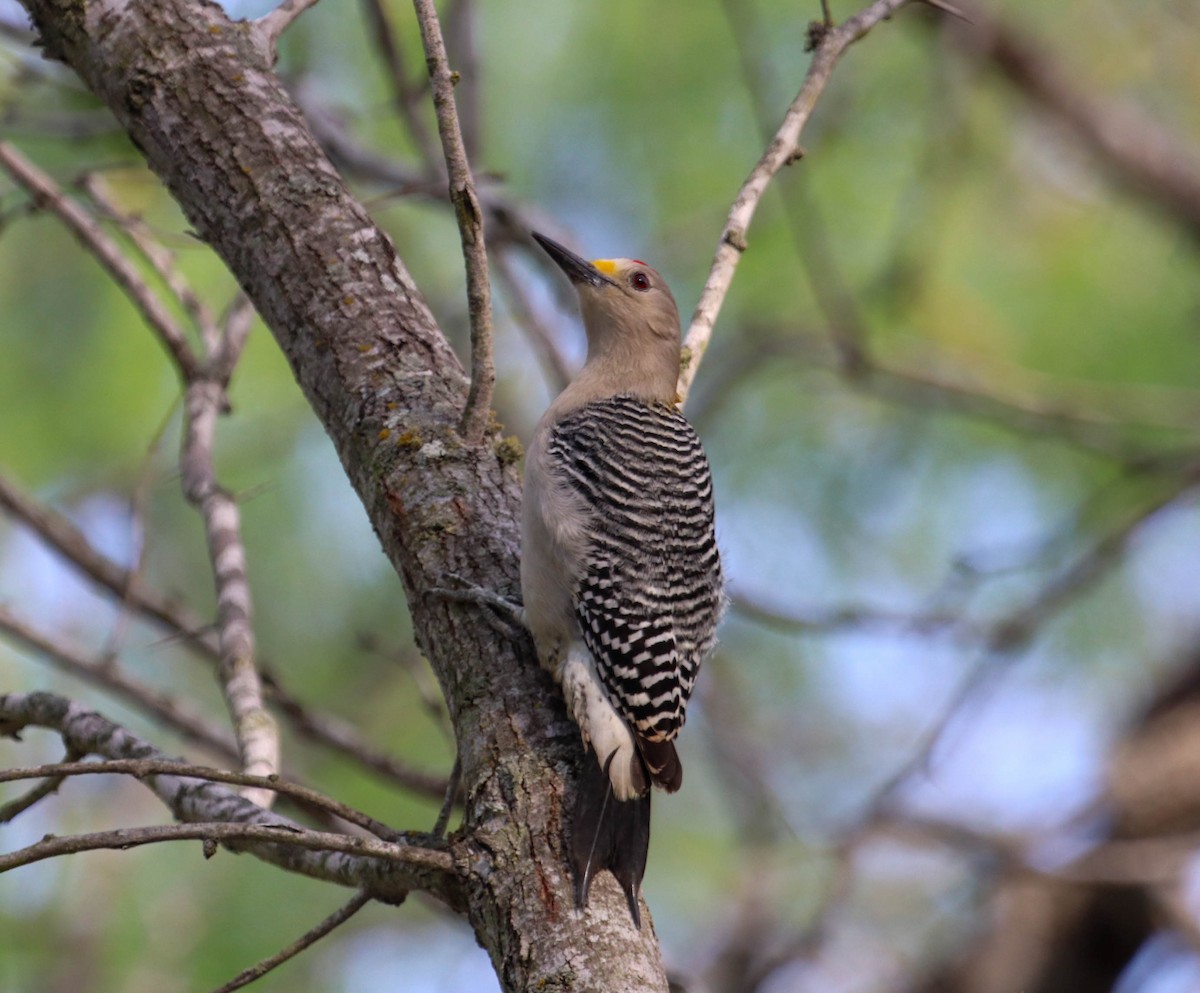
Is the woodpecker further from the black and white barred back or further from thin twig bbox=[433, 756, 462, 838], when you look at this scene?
thin twig bbox=[433, 756, 462, 838]

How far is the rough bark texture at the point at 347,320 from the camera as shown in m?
2.61

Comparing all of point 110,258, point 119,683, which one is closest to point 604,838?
point 119,683

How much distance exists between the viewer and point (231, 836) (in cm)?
197

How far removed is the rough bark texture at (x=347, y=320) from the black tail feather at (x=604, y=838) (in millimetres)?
58

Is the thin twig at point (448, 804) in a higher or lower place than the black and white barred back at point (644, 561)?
lower

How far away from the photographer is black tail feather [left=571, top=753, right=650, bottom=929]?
7.25 ft

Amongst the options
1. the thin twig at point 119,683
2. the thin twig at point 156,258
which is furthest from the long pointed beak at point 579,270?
the thin twig at point 119,683

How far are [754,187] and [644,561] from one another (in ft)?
3.30

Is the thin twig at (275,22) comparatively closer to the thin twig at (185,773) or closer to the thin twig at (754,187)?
the thin twig at (754,187)

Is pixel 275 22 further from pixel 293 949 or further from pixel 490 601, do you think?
pixel 293 949

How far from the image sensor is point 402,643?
23.3 feet

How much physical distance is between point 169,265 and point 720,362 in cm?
276

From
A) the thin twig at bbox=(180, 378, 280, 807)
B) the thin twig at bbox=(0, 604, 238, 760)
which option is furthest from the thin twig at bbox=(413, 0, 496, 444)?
the thin twig at bbox=(0, 604, 238, 760)

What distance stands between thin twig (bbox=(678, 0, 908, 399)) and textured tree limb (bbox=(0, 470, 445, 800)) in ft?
4.57
